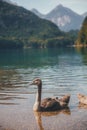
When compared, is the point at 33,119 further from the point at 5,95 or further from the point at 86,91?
the point at 86,91

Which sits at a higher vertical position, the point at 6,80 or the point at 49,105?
the point at 49,105

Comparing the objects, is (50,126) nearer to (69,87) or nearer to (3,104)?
(3,104)

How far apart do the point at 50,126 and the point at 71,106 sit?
6904 mm

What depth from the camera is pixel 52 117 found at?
74.4 ft

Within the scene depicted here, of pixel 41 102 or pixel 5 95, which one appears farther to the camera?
pixel 5 95

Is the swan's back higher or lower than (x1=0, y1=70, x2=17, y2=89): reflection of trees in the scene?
higher

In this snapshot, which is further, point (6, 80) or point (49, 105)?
point (6, 80)

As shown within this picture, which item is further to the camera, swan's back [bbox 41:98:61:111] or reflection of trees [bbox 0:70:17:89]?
reflection of trees [bbox 0:70:17:89]

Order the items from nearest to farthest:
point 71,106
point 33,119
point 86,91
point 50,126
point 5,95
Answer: point 50,126, point 33,119, point 71,106, point 5,95, point 86,91

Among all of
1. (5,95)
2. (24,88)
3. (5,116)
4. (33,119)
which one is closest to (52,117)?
(33,119)

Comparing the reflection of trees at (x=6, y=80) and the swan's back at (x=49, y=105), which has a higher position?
the swan's back at (x=49, y=105)

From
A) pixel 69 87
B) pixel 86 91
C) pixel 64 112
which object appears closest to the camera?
pixel 64 112

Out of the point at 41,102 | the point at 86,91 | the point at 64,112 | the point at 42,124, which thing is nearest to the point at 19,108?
the point at 41,102

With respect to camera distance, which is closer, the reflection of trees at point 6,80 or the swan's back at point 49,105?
the swan's back at point 49,105
